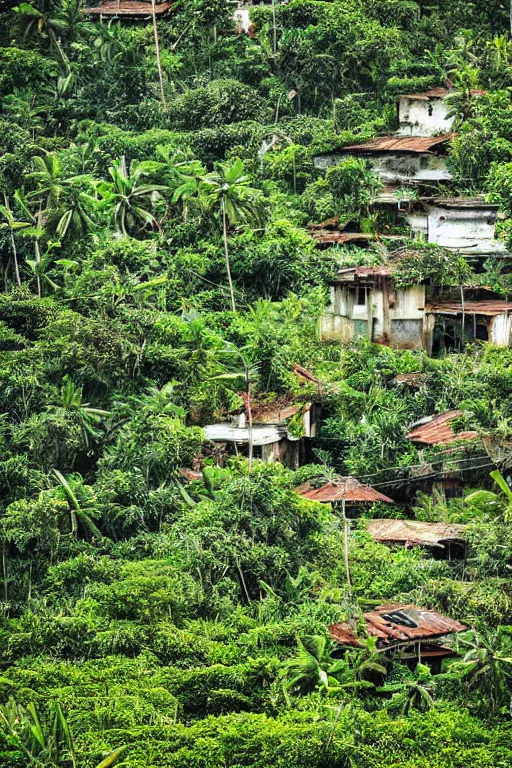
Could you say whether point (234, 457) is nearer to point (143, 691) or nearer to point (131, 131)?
point (143, 691)

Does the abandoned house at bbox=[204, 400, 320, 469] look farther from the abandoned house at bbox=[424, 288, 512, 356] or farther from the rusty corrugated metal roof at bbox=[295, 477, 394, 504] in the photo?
the abandoned house at bbox=[424, 288, 512, 356]

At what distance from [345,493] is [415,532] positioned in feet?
4.91

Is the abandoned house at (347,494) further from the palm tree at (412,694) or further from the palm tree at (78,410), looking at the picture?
the palm tree at (412,694)

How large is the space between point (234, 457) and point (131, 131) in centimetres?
1160

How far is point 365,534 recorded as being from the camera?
79.9 ft

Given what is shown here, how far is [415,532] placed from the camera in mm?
24484

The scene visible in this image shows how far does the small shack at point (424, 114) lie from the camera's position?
113ft

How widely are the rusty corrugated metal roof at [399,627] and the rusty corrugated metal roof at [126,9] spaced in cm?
2070

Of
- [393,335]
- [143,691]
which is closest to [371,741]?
[143,691]

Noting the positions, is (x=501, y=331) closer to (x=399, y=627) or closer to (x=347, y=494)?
(x=347, y=494)

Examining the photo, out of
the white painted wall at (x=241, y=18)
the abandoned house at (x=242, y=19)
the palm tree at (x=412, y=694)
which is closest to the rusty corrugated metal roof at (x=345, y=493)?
the palm tree at (x=412, y=694)

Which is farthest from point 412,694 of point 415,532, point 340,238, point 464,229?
point 340,238

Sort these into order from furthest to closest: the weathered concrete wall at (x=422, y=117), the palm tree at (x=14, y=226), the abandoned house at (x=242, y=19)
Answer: the abandoned house at (x=242, y=19) → the weathered concrete wall at (x=422, y=117) → the palm tree at (x=14, y=226)

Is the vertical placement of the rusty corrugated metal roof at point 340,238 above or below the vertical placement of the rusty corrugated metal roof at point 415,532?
above
